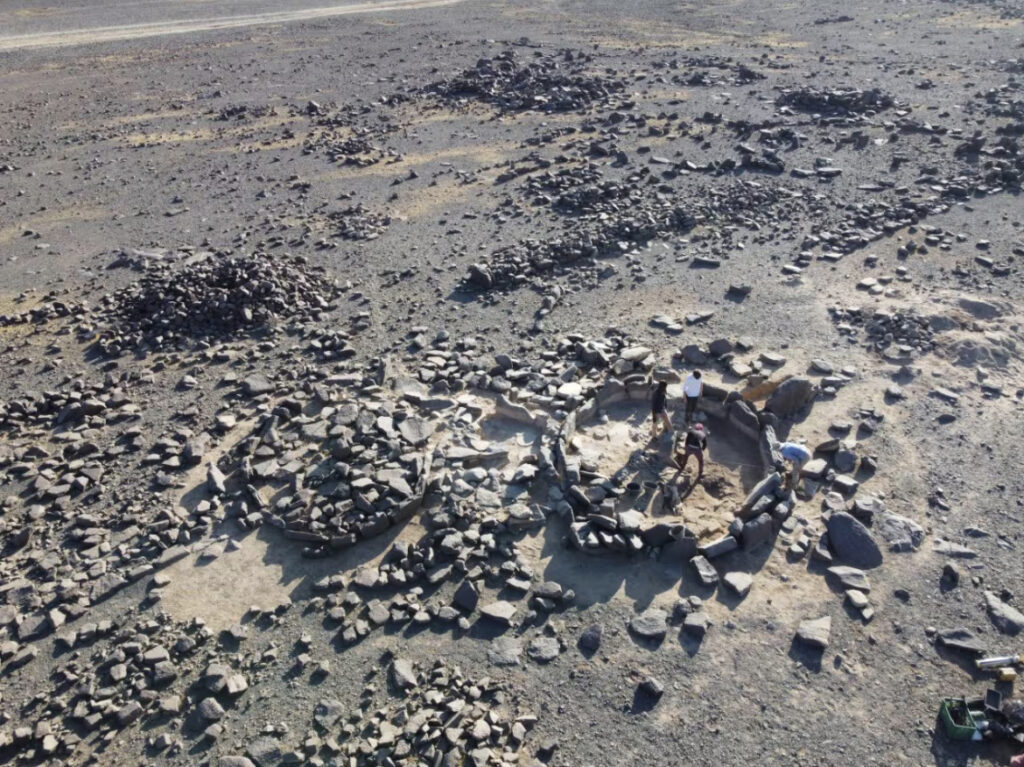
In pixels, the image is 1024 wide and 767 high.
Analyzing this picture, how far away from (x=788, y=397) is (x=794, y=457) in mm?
1798

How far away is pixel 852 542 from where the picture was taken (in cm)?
988

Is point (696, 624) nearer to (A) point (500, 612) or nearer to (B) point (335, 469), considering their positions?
(A) point (500, 612)

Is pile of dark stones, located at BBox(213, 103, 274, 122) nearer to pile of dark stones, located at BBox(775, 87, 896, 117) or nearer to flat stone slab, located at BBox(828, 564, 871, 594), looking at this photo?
pile of dark stones, located at BBox(775, 87, 896, 117)

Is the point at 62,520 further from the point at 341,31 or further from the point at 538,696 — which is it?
the point at 341,31

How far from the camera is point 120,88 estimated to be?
32.3m

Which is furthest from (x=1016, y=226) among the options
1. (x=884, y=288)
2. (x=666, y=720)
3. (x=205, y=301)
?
(x=205, y=301)

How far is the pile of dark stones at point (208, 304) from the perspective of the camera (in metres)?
15.0

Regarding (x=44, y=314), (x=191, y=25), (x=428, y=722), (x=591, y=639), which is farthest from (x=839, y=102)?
(x=191, y=25)

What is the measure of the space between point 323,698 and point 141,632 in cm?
256

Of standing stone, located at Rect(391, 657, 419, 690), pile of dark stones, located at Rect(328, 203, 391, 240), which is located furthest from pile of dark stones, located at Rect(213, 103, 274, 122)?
standing stone, located at Rect(391, 657, 419, 690)

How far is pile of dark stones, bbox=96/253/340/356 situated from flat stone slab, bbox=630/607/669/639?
380 inches

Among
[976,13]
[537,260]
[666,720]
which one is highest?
[976,13]

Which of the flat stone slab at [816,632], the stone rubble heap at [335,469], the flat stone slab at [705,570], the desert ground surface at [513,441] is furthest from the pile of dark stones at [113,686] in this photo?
the flat stone slab at [816,632]

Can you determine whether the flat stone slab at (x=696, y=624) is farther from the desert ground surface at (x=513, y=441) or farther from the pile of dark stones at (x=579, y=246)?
the pile of dark stones at (x=579, y=246)
